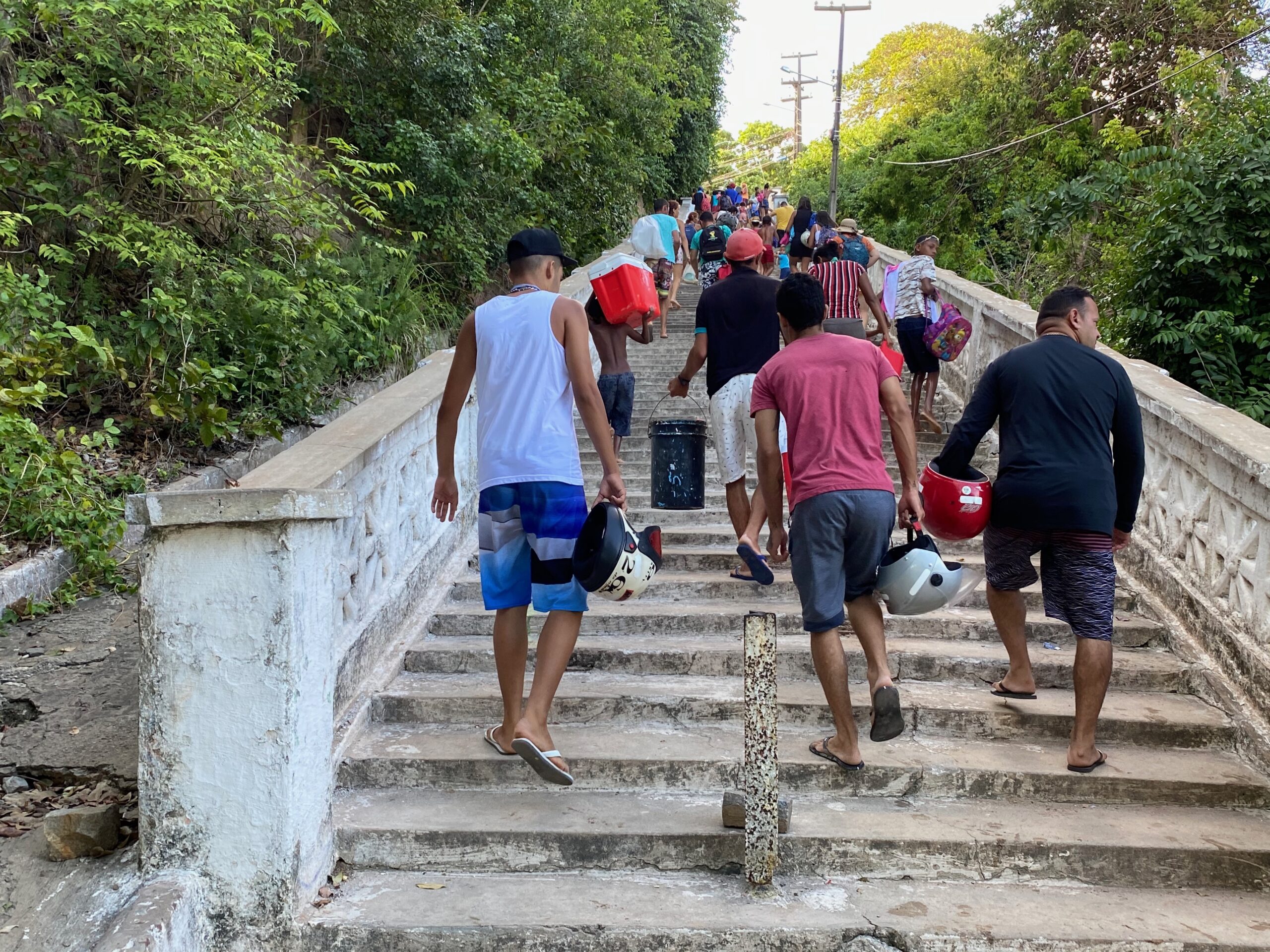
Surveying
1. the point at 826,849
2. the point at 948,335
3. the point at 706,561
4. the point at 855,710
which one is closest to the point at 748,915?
the point at 826,849

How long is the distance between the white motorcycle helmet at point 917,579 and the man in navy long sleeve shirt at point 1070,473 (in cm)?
38

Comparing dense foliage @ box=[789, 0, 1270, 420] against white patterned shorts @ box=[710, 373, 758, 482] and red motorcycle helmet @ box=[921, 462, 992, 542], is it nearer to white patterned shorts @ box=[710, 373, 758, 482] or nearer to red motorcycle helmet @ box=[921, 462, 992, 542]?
white patterned shorts @ box=[710, 373, 758, 482]

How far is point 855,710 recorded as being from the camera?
15.6 ft

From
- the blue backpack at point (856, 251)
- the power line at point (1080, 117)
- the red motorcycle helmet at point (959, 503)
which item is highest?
the power line at point (1080, 117)

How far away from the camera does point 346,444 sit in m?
4.66

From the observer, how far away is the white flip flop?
393 centimetres

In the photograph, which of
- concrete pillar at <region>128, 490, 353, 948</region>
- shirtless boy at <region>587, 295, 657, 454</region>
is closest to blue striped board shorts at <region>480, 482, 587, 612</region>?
concrete pillar at <region>128, 490, 353, 948</region>

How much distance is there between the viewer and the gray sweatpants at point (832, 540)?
422 centimetres

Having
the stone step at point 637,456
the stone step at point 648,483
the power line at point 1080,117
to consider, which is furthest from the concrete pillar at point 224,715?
the power line at point 1080,117

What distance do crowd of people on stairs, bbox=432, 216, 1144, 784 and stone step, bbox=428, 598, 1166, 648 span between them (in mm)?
776

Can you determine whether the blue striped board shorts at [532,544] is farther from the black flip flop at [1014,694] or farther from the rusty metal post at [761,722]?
the black flip flop at [1014,694]

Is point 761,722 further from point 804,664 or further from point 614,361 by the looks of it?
point 614,361

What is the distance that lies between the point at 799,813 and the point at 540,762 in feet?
3.27

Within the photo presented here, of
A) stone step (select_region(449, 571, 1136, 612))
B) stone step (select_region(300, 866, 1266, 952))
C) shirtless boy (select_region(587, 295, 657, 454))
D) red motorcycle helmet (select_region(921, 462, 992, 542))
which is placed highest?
shirtless boy (select_region(587, 295, 657, 454))
